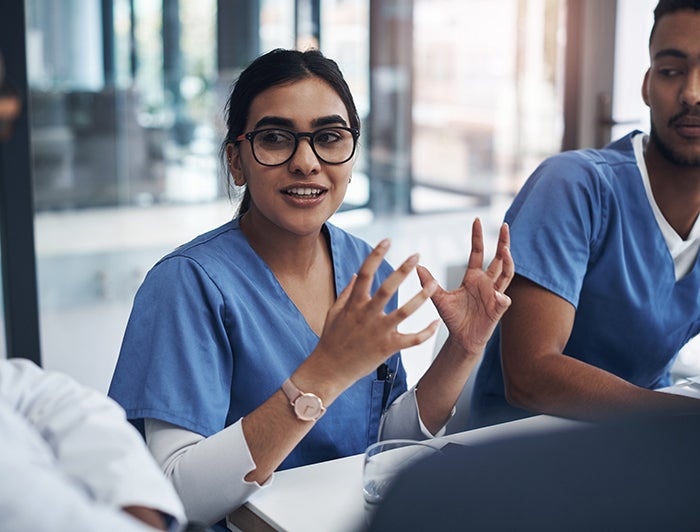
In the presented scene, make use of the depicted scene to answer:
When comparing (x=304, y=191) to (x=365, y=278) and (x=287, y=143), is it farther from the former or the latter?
(x=365, y=278)

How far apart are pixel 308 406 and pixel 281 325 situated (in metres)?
0.25

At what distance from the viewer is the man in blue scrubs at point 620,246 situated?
5.24 ft

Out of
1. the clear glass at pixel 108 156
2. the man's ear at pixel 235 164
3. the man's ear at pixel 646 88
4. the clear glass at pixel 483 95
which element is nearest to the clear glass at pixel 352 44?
the clear glass at pixel 483 95

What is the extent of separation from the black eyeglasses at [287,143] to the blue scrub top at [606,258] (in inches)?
16.2

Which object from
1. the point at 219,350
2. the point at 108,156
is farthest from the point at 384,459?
the point at 108,156

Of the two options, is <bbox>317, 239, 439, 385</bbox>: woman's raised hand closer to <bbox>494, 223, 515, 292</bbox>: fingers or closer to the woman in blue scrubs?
the woman in blue scrubs

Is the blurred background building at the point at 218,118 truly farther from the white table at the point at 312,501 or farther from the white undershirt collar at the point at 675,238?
the white table at the point at 312,501

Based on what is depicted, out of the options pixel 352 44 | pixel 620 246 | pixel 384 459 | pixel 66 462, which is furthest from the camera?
pixel 352 44

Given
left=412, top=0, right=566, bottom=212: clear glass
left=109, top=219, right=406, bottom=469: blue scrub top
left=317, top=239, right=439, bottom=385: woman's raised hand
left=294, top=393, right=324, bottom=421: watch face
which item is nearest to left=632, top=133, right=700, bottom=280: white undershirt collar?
left=109, top=219, right=406, bottom=469: blue scrub top

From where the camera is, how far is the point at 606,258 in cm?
167

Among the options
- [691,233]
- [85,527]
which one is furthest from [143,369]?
[691,233]

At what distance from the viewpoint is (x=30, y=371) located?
0.84 m

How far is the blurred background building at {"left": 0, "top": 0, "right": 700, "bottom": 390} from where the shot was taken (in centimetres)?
292

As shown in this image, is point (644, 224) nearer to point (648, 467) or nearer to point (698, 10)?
point (698, 10)
